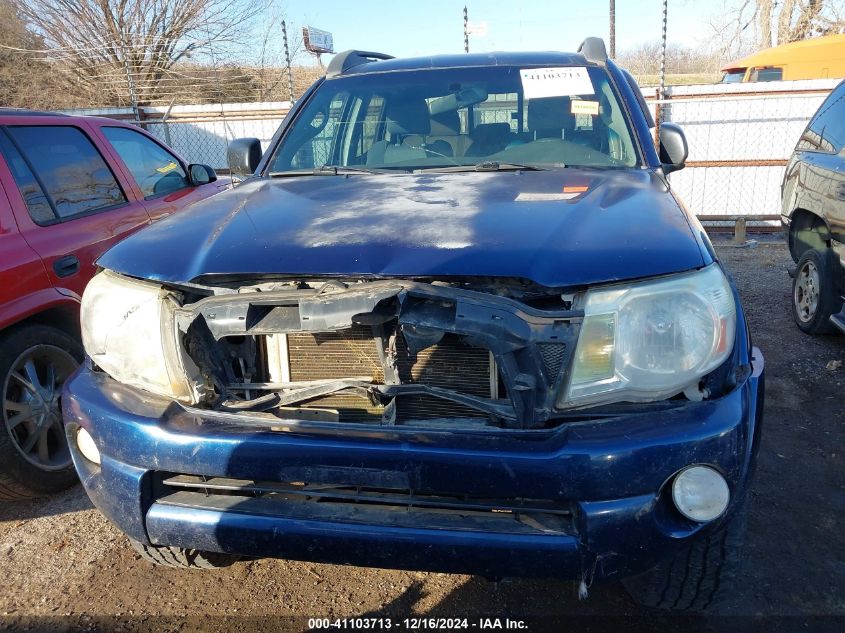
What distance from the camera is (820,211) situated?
14.7ft

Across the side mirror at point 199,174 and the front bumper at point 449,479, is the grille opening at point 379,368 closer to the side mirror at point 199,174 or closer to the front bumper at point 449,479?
the front bumper at point 449,479

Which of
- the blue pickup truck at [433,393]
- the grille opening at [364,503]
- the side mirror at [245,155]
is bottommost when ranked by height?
the grille opening at [364,503]

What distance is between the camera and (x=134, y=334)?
1.97 m

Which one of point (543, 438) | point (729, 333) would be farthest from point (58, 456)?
point (729, 333)

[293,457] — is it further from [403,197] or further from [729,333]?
[729,333]

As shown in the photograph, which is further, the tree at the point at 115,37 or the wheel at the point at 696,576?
the tree at the point at 115,37

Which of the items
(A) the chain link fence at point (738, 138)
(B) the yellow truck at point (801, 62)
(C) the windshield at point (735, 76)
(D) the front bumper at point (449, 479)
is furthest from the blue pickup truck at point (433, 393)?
(C) the windshield at point (735, 76)

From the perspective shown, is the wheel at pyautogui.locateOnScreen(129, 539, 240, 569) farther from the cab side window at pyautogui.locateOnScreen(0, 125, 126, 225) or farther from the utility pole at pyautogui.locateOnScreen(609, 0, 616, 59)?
the utility pole at pyautogui.locateOnScreen(609, 0, 616, 59)

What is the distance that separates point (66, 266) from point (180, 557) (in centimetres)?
175

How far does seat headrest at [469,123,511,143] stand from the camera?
3.08m

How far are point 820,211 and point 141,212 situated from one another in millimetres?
4628

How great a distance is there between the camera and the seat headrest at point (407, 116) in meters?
3.18

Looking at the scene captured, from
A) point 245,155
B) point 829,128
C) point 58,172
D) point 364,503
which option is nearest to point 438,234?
point 364,503

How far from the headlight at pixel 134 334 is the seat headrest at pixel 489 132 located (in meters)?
1.76
